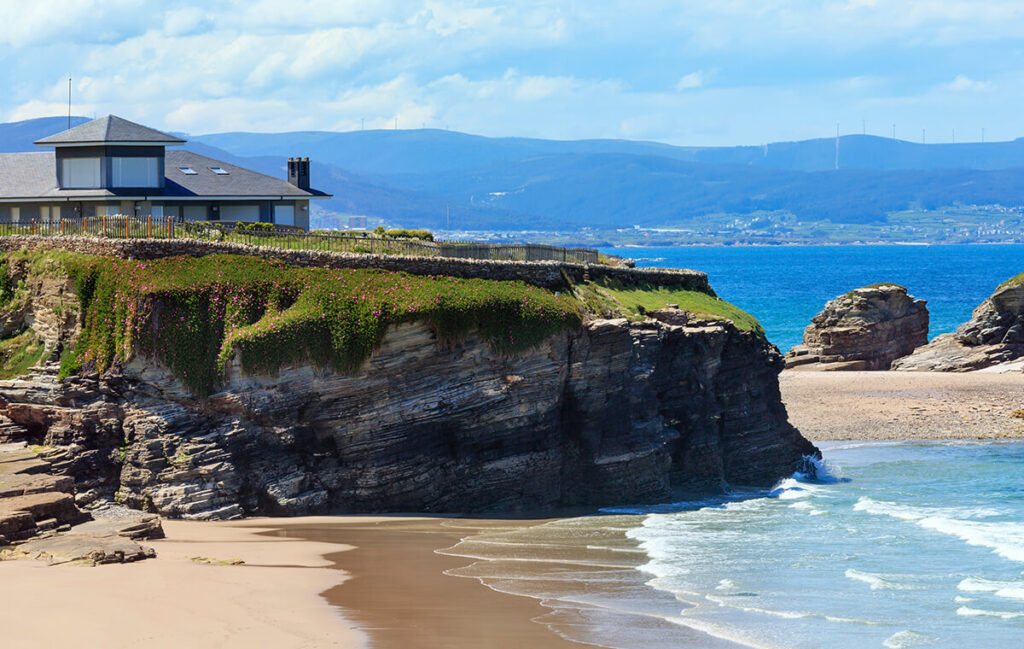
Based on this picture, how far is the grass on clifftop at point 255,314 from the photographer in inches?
1298

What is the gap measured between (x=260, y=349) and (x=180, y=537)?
585 centimetres

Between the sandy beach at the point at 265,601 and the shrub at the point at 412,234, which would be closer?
the sandy beach at the point at 265,601

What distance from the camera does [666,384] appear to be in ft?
131

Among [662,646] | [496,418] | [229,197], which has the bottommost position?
[662,646]

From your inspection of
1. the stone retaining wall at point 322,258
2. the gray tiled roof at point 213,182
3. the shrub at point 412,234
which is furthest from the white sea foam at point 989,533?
the gray tiled roof at point 213,182

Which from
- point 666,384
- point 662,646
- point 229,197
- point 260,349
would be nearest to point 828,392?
point 666,384

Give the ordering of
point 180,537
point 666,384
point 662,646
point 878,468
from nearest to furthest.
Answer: point 662,646 → point 180,537 → point 666,384 → point 878,468

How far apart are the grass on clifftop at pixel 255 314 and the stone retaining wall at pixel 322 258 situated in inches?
20.2

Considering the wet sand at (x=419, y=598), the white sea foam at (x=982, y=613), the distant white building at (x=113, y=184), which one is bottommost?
the white sea foam at (x=982, y=613)

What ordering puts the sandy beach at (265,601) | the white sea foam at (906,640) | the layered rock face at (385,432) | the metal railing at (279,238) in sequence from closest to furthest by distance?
the sandy beach at (265,601), the white sea foam at (906,640), the layered rock face at (385,432), the metal railing at (279,238)

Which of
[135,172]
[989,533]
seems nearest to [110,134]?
[135,172]

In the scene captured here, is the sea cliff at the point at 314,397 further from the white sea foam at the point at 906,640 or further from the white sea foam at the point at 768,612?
the white sea foam at the point at 906,640

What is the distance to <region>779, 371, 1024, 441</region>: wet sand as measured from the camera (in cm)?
5597

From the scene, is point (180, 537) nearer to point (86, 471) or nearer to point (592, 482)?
point (86, 471)
